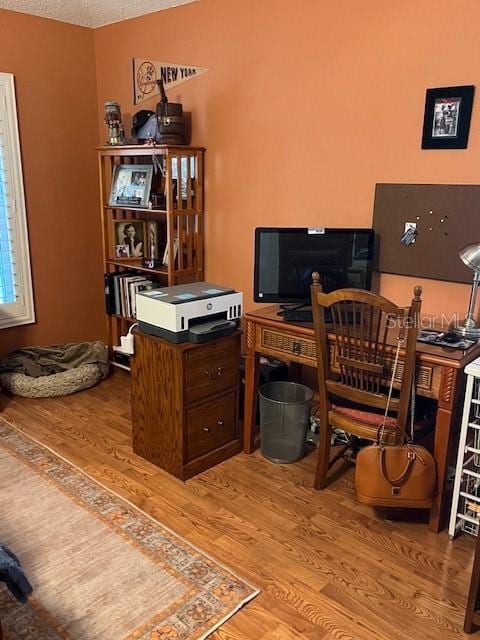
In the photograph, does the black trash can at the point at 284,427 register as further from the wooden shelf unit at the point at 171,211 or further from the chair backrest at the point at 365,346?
the wooden shelf unit at the point at 171,211

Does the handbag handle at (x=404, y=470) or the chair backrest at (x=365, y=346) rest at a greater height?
the chair backrest at (x=365, y=346)

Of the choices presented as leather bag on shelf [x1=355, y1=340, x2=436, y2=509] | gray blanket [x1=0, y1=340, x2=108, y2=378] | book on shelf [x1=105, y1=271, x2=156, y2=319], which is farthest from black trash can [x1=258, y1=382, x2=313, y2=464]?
gray blanket [x1=0, y1=340, x2=108, y2=378]

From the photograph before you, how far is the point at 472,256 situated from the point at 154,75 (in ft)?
8.12

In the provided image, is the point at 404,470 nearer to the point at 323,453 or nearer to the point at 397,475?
the point at 397,475

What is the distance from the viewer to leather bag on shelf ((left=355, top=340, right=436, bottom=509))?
2150mm

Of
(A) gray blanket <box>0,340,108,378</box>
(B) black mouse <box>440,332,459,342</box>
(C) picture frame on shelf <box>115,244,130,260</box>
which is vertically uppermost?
(C) picture frame on shelf <box>115,244,130,260</box>

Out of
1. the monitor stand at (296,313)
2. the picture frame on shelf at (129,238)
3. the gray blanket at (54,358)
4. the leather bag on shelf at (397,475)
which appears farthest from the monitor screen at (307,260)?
the gray blanket at (54,358)

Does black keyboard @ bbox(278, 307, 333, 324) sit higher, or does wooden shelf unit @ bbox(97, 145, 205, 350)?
wooden shelf unit @ bbox(97, 145, 205, 350)

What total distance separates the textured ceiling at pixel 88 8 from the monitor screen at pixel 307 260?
1.74 metres

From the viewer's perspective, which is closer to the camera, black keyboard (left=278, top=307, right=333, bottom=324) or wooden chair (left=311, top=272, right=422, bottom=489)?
wooden chair (left=311, top=272, right=422, bottom=489)

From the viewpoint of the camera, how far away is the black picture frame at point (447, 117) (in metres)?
2.38

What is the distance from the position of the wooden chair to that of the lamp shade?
0.30m

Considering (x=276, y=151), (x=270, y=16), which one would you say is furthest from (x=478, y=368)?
(x=270, y=16)

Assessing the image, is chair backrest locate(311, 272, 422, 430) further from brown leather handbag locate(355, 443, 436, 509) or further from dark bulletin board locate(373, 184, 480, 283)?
dark bulletin board locate(373, 184, 480, 283)
